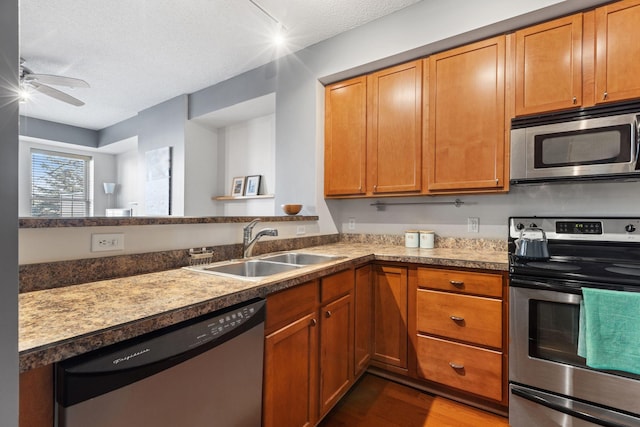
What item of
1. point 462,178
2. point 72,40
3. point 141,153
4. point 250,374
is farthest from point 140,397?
point 141,153

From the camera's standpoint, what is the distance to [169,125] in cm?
403

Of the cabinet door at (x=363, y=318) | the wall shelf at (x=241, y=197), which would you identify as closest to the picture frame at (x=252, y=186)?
the wall shelf at (x=241, y=197)

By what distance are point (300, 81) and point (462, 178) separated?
1724mm

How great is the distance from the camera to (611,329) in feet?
4.43

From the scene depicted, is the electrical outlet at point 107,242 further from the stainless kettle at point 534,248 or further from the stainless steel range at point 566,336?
the stainless kettle at point 534,248

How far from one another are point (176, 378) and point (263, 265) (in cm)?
102

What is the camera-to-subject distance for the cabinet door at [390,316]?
6.68ft

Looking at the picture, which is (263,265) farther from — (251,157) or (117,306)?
(251,157)

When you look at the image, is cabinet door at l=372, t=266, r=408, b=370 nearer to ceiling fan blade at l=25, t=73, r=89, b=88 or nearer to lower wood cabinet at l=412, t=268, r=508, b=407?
lower wood cabinet at l=412, t=268, r=508, b=407

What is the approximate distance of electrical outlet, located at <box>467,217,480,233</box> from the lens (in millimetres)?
2336

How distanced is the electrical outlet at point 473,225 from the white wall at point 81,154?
641cm

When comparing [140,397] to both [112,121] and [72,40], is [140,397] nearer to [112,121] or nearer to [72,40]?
[72,40]

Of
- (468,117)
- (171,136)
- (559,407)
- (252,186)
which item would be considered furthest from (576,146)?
(171,136)

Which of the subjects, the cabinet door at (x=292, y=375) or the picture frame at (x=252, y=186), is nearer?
the cabinet door at (x=292, y=375)
